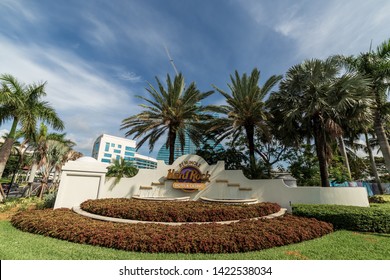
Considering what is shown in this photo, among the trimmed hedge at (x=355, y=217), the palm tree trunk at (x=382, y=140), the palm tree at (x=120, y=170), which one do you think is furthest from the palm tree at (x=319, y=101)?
the palm tree at (x=120, y=170)

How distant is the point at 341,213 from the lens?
9094 mm

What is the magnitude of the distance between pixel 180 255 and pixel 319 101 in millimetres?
13240

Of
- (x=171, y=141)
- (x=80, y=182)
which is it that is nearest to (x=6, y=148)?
(x=80, y=182)

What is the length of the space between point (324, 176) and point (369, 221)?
4689 mm

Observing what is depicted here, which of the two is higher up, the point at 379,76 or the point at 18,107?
the point at 379,76

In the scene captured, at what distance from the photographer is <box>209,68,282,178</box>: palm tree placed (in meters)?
14.9

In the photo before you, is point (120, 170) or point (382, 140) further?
point (120, 170)

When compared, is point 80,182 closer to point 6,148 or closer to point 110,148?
point 6,148

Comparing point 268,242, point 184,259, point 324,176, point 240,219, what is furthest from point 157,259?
point 324,176

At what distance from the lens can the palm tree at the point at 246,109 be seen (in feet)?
49.0

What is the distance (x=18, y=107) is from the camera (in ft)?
44.2

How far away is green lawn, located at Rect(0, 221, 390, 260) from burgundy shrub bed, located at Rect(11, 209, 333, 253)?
22 centimetres

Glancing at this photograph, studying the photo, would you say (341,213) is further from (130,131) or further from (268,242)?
(130,131)

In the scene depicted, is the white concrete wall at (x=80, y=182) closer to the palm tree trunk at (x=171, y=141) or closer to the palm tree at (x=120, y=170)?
the palm tree at (x=120, y=170)
